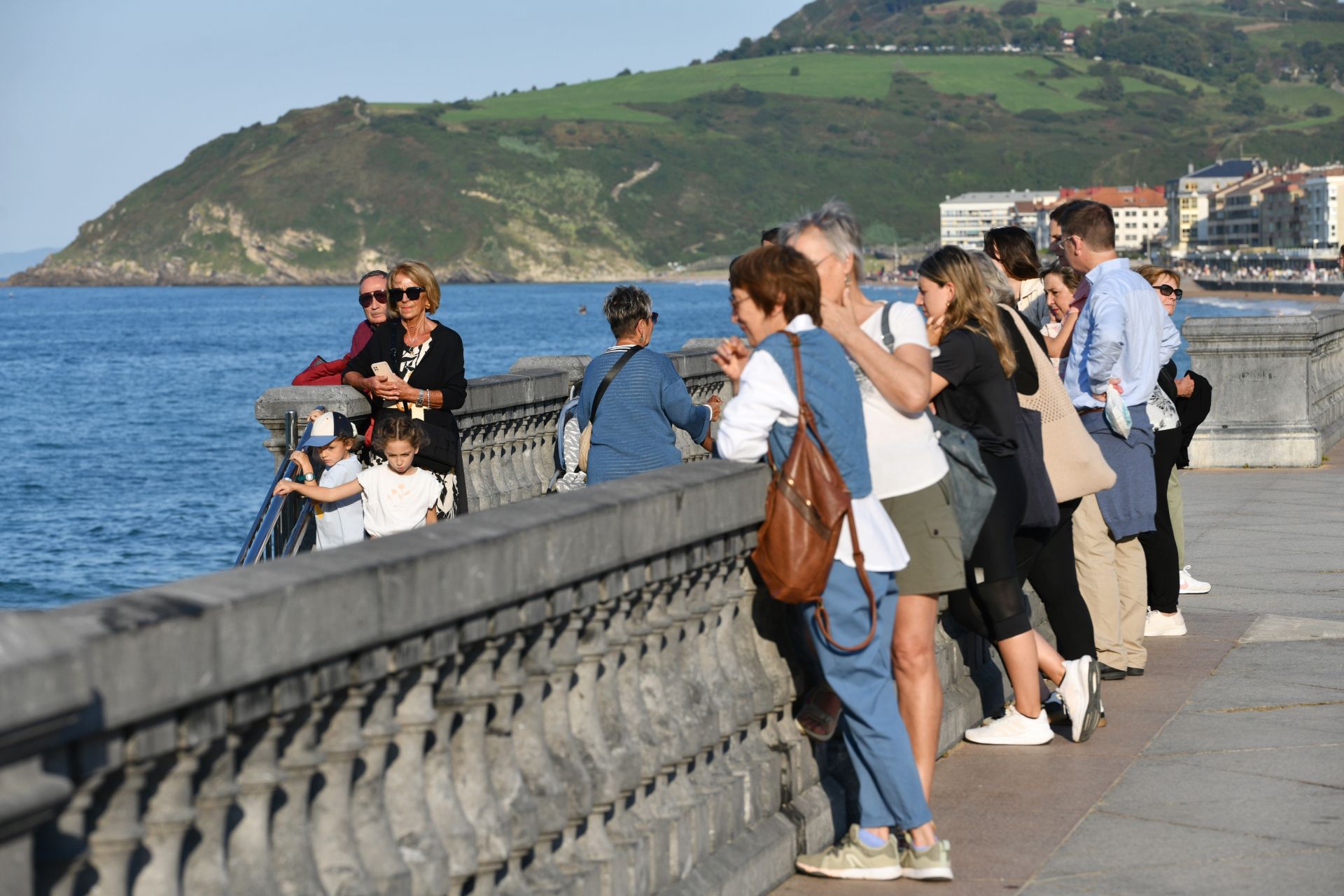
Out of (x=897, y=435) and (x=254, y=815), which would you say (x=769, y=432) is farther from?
(x=254, y=815)

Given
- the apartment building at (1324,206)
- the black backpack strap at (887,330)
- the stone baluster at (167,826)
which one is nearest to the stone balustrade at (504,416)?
the black backpack strap at (887,330)

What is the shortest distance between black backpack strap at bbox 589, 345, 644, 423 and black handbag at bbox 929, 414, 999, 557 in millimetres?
2200

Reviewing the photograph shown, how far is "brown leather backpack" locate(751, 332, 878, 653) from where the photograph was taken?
13.1 feet

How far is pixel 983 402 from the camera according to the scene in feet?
16.6

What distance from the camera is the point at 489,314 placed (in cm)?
15650

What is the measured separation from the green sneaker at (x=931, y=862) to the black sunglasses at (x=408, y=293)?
373cm

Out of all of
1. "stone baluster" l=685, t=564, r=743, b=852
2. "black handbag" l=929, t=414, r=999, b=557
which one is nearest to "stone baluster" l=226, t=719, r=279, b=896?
"stone baluster" l=685, t=564, r=743, b=852

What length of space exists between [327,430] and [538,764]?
420 centimetres

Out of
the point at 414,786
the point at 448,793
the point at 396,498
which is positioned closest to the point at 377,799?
the point at 414,786

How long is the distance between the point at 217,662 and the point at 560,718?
1.17 metres

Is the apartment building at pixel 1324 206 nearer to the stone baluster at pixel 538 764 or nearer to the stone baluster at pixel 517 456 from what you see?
the stone baluster at pixel 517 456

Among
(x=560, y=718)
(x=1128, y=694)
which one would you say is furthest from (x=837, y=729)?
(x=1128, y=694)

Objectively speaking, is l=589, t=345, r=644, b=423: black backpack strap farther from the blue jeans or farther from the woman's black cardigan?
the blue jeans

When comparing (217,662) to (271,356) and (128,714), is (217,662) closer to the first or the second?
(128,714)
